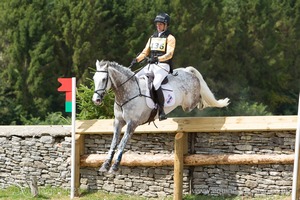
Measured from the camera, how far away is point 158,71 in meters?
11.6

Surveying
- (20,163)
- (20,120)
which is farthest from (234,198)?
(20,120)

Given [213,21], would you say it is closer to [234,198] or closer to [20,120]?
[20,120]

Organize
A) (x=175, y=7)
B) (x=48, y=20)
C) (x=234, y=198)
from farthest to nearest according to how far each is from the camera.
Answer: (x=175, y=7), (x=48, y=20), (x=234, y=198)

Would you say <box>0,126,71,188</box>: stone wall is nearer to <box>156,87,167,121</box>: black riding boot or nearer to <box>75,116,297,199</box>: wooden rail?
<box>75,116,297,199</box>: wooden rail

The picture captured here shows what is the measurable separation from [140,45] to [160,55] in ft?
A: 61.1

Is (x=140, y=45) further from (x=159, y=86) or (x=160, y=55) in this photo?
(x=159, y=86)

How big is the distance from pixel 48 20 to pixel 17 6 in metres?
1.49

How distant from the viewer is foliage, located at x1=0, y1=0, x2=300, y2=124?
1160 inches

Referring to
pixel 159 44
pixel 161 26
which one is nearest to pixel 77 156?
pixel 159 44

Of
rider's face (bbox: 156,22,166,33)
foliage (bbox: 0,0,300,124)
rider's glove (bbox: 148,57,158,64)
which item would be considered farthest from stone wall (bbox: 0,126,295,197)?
foliage (bbox: 0,0,300,124)

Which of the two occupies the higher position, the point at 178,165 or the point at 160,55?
the point at 160,55

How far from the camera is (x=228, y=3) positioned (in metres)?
35.8

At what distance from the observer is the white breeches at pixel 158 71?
11484 mm

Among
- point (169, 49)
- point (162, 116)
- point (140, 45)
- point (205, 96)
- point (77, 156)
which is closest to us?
point (162, 116)
